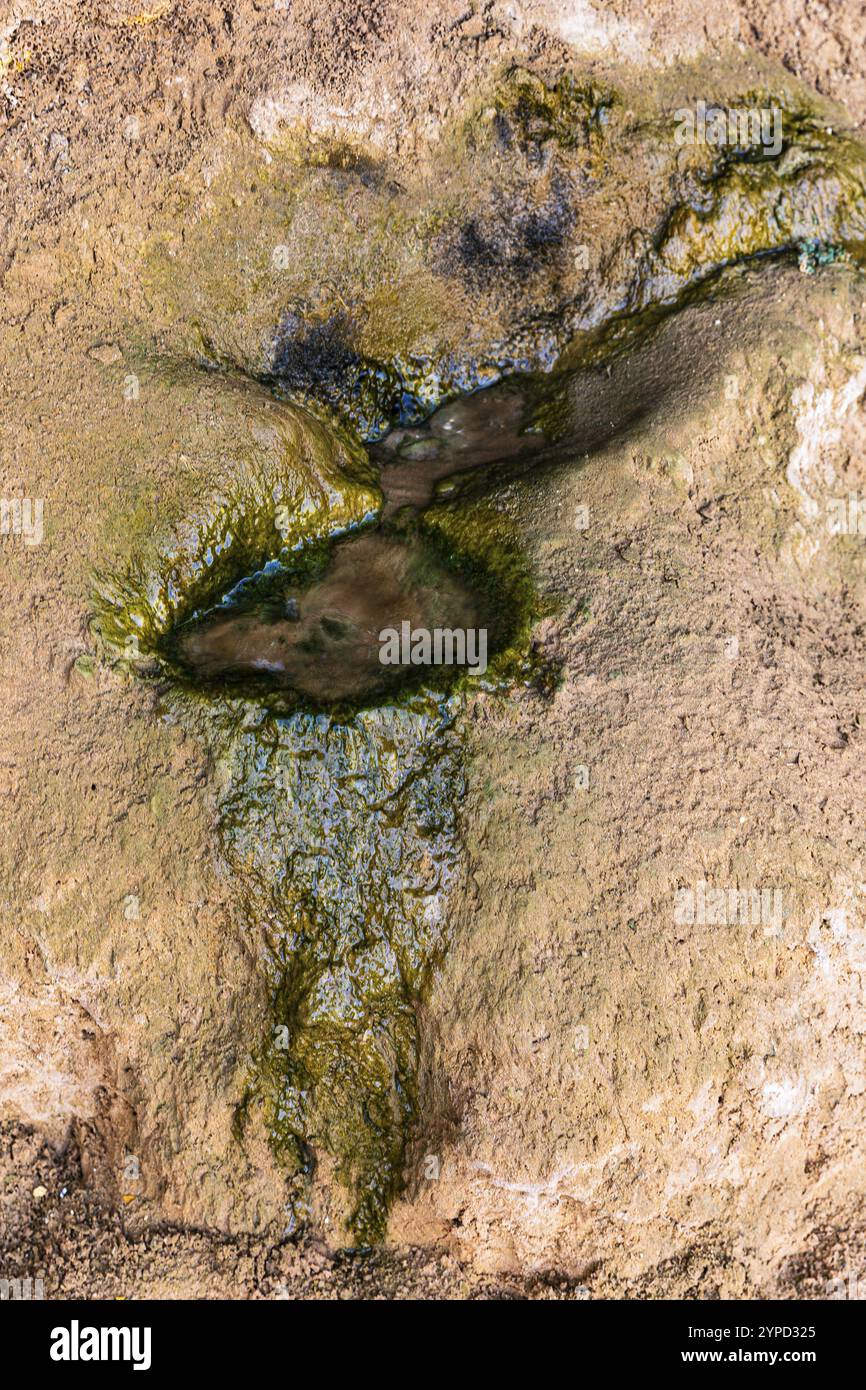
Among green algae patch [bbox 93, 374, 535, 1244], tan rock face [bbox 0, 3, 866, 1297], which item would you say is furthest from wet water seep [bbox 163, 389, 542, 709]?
tan rock face [bbox 0, 3, 866, 1297]

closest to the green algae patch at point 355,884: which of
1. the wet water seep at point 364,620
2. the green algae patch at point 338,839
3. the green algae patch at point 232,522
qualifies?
the green algae patch at point 338,839

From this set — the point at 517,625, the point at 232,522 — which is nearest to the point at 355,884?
the point at 517,625

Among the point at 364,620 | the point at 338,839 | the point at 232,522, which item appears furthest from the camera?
the point at 232,522

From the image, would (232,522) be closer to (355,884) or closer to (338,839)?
(338,839)

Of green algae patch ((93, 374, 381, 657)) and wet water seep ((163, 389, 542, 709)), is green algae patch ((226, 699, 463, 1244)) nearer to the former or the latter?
wet water seep ((163, 389, 542, 709))

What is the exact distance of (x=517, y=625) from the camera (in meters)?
4.02

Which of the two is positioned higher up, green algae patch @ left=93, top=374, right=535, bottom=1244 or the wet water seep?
the wet water seep

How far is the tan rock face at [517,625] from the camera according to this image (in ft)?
12.1

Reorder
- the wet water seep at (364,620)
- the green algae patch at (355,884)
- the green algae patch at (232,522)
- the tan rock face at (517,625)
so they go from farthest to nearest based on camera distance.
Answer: the green algae patch at (232,522) < the wet water seep at (364,620) < the green algae patch at (355,884) < the tan rock face at (517,625)

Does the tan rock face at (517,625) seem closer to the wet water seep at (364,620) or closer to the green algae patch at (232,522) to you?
the green algae patch at (232,522)

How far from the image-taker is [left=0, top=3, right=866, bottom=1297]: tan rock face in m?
3.67

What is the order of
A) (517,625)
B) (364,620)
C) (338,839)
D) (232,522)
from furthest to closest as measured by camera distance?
(232,522) < (364,620) < (517,625) < (338,839)

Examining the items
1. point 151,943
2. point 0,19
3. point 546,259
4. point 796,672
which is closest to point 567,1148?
point 151,943

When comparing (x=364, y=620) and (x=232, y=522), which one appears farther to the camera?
(x=232, y=522)
